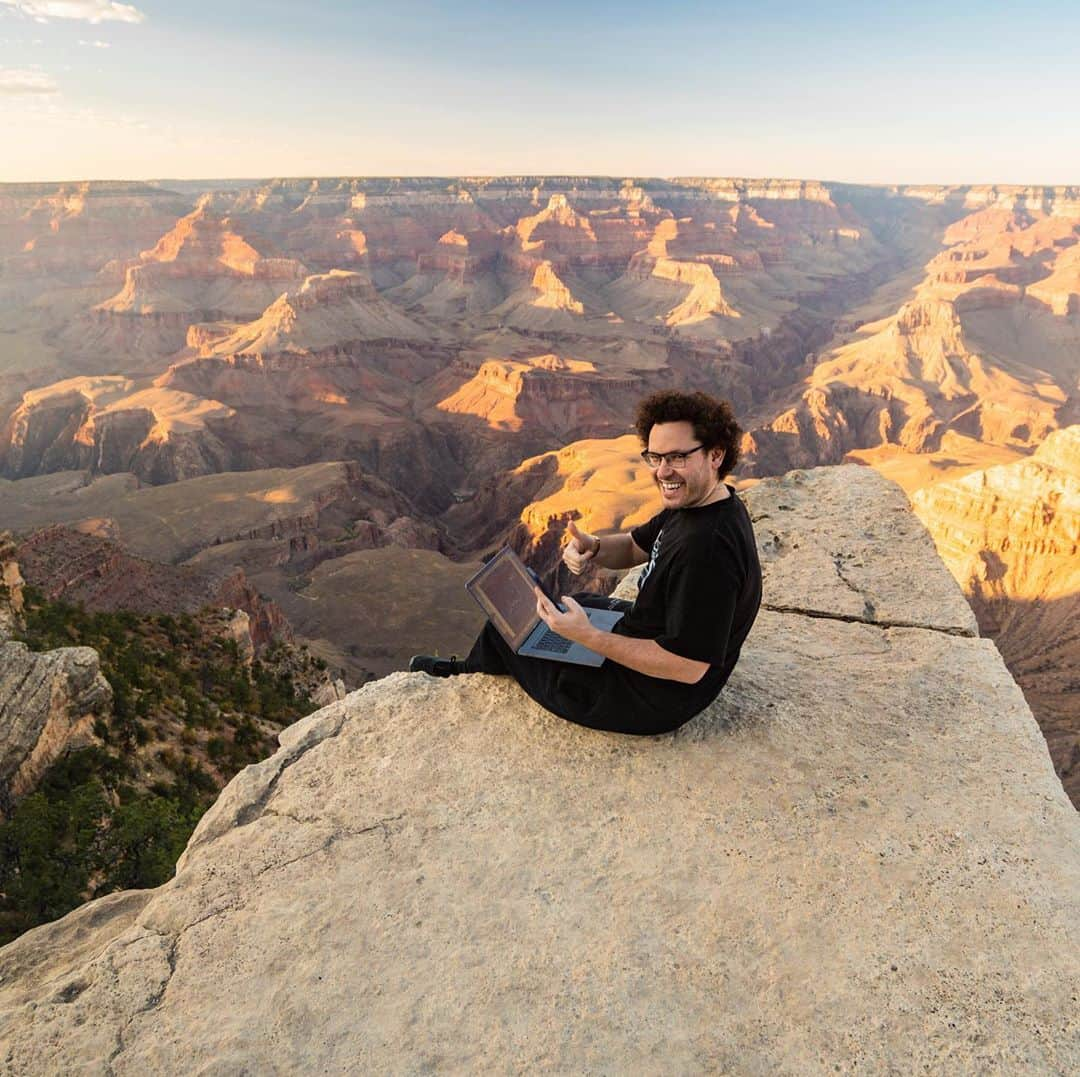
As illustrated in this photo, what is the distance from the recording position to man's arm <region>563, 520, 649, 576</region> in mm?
5371

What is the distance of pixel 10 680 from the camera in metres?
10.8

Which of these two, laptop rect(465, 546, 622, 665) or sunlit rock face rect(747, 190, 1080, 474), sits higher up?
laptop rect(465, 546, 622, 665)

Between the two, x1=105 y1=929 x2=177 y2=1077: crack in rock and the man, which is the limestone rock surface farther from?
the man

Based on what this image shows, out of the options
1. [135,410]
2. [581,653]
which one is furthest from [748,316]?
[581,653]

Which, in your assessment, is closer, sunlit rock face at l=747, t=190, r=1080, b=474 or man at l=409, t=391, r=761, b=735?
man at l=409, t=391, r=761, b=735

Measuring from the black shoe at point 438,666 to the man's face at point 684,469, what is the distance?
2.07 m

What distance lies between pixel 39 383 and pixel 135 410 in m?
24.8

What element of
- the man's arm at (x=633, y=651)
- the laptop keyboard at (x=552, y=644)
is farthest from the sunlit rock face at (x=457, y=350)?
the man's arm at (x=633, y=651)

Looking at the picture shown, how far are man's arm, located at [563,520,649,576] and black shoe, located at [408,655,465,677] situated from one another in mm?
1073

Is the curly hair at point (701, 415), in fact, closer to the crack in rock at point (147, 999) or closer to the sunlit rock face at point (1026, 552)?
the crack in rock at point (147, 999)

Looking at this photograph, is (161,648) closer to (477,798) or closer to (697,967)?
(477,798)

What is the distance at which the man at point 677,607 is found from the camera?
3.83 m

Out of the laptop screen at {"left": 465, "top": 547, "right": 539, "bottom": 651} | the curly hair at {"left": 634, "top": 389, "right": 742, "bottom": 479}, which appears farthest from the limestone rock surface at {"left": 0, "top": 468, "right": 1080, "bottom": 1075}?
the curly hair at {"left": 634, "top": 389, "right": 742, "bottom": 479}

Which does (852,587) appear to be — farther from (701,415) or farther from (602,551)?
(701,415)
